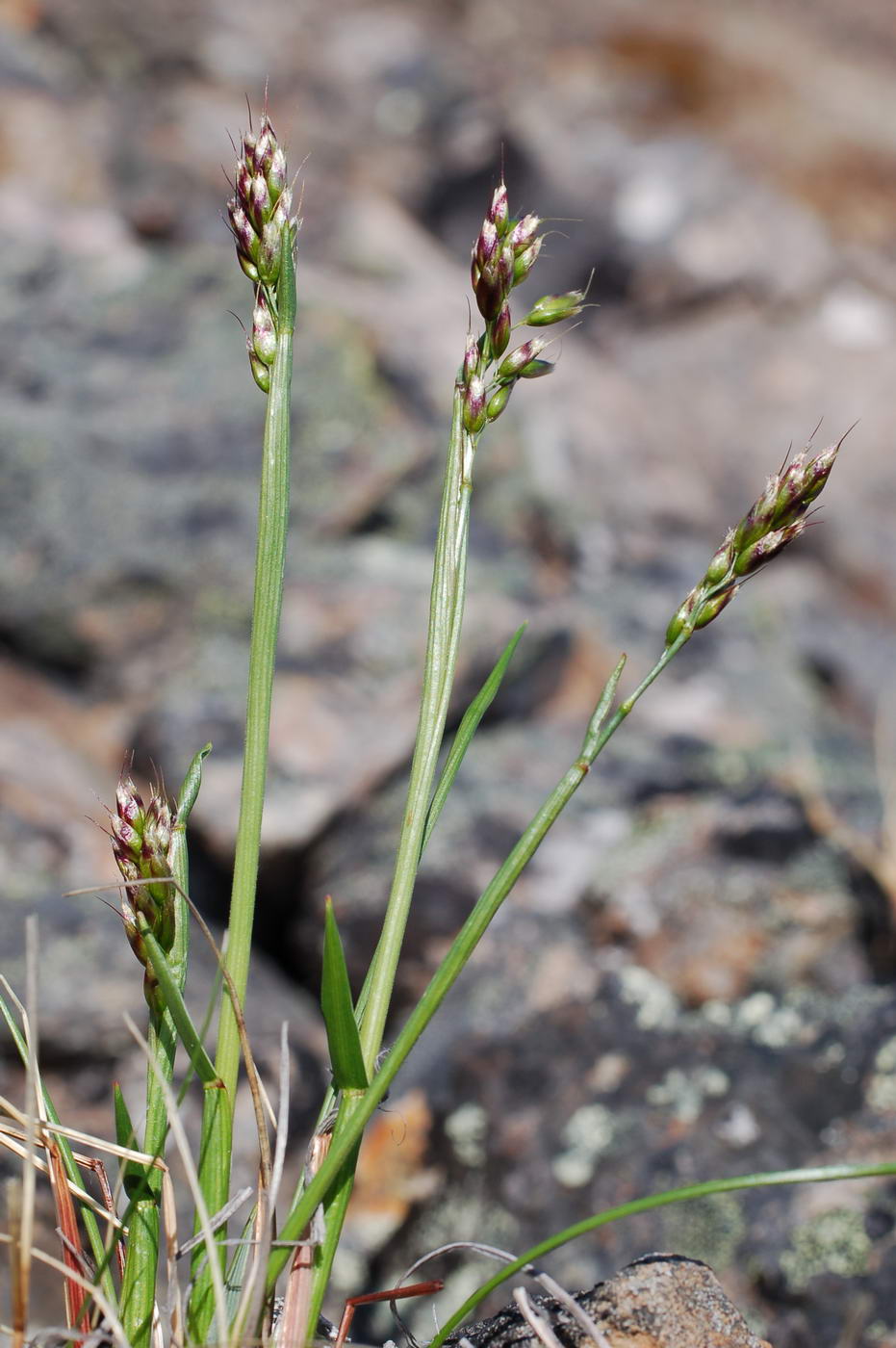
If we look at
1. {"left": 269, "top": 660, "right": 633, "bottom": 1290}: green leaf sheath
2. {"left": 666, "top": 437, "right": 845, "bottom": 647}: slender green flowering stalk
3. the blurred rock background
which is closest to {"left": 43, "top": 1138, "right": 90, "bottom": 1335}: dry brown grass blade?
{"left": 269, "top": 660, "right": 633, "bottom": 1290}: green leaf sheath

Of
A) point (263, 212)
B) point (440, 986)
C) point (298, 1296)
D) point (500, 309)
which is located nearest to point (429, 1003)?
point (440, 986)

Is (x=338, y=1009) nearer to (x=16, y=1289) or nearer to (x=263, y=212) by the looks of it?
(x=16, y=1289)

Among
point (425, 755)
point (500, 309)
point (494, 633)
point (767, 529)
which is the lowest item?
point (425, 755)

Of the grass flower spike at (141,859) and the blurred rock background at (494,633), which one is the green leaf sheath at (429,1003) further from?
the blurred rock background at (494,633)

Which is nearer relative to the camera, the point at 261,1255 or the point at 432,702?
the point at 261,1255

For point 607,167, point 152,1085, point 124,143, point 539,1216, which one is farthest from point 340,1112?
point 607,167
